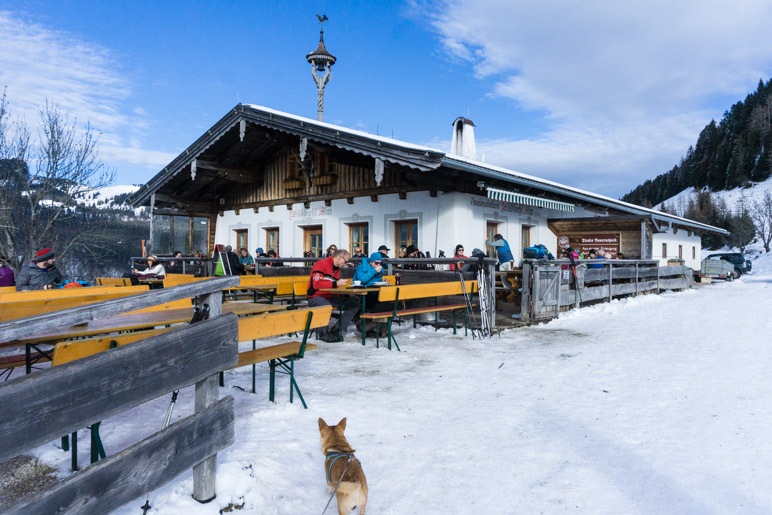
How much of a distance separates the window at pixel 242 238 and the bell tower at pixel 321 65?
8.33 metres

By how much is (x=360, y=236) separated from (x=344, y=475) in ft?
38.2

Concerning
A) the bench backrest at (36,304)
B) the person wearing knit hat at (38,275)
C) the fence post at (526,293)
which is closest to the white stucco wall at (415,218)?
the fence post at (526,293)

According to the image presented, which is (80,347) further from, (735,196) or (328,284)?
(735,196)

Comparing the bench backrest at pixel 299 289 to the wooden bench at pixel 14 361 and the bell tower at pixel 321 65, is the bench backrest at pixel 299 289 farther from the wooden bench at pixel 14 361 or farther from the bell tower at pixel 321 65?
the bell tower at pixel 321 65

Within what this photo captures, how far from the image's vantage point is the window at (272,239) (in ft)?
55.1

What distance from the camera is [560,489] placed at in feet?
10.2

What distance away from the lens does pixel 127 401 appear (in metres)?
2.33

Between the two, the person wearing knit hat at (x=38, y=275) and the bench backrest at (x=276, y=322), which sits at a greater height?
the person wearing knit hat at (x=38, y=275)

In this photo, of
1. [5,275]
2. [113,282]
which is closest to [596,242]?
[113,282]

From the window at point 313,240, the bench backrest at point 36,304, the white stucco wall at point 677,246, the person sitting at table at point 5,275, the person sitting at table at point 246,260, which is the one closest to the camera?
the bench backrest at point 36,304

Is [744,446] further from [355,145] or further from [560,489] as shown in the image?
[355,145]

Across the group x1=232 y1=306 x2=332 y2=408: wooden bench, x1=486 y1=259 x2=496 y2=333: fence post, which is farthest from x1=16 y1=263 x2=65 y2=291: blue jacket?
x1=486 y1=259 x2=496 y2=333: fence post

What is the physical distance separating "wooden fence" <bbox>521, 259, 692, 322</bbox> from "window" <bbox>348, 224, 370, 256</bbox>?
548 centimetres

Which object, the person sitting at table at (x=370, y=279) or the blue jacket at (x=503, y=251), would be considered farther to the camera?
the blue jacket at (x=503, y=251)
